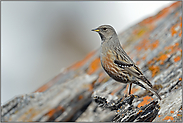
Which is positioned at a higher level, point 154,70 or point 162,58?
point 162,58

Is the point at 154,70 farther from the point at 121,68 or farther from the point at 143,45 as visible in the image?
the point at 121,68

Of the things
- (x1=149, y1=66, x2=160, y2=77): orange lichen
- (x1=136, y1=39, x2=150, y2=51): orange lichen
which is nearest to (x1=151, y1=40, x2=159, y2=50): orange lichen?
(x1=136, y1=39, x2=150, y2=51): orange lichen

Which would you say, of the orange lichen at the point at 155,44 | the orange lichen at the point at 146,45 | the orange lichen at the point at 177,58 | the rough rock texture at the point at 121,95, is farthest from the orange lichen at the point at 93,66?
the orange lichen at the point at 177,58

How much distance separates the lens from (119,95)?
5570 millimetres

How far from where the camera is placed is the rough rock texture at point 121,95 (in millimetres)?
5111

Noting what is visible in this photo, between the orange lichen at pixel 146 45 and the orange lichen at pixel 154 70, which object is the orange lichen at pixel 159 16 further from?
the orange lichen at pixel 154 70

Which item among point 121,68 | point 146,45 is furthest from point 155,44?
point 121,68

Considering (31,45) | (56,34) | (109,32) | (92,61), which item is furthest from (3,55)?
(109,32)

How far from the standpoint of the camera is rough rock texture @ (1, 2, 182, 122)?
511 centimetres

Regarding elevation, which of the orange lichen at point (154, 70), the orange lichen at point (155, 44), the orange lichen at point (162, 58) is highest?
the orange lichen at point (155, 44)

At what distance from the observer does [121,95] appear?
18.2 ft

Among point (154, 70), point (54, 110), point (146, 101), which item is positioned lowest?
point (146, 101)

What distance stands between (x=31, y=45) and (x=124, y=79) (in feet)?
69.9

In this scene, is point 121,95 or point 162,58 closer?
point 121,95
